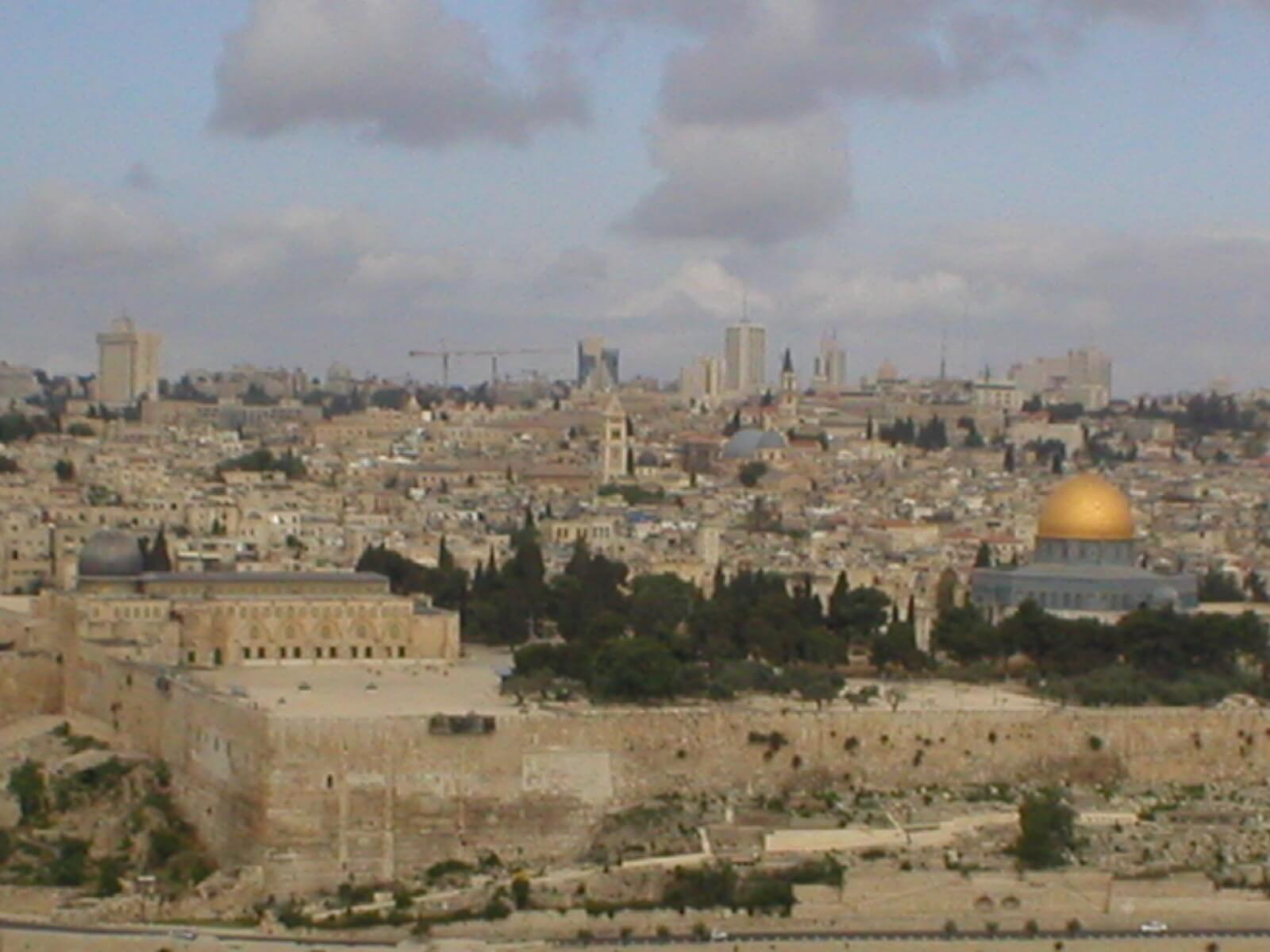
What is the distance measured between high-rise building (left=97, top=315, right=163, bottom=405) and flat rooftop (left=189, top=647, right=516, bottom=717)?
116365 millimetres

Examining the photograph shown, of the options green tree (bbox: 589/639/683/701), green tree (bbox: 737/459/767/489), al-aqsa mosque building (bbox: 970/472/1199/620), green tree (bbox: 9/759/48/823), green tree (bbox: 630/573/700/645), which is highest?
green tree (bbox: 737/459/767/489)

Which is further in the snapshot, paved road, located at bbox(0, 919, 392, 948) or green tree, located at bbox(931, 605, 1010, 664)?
green tree, located at bbox(931, 605, 1010, 664)

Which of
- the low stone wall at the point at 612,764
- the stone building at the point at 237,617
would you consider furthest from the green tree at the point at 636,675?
the stone building at the point at 237,617

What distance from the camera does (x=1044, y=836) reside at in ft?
122

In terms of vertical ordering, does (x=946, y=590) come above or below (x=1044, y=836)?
above

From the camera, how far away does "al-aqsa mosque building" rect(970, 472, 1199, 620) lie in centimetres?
5456

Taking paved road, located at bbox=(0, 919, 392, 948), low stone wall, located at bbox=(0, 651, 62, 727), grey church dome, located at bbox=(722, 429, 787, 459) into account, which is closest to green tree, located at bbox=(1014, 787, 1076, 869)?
paved road, located at bbox=(0, 919, 392, 948)

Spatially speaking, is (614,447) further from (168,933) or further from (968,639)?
(168,933)

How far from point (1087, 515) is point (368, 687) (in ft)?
53.5

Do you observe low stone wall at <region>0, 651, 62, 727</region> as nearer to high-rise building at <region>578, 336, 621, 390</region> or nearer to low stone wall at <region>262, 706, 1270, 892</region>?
low stone wall at <region>262, 706, 1270, 892</region>

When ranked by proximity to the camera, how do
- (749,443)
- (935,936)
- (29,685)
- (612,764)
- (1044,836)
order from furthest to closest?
(749,443)
(29,685)
(612,764)
(1044,836)
(935,936)

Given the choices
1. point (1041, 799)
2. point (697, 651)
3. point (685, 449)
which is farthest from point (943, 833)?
point (685, 449)

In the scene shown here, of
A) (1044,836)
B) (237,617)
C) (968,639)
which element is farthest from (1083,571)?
(1044,836)

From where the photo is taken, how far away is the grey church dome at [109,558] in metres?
49.6
